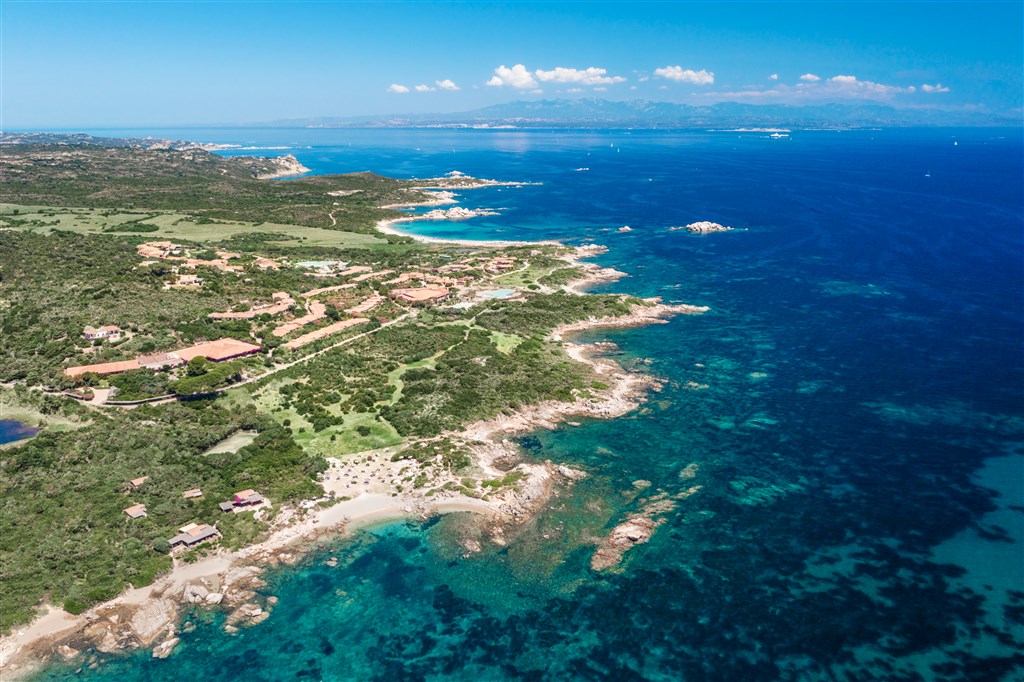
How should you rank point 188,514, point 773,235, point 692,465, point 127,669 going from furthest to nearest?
point 773,235 → point 692,465 → point 188,514 → point 127,669

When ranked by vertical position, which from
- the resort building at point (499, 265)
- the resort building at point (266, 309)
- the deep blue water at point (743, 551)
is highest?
the resort building at point (499, 265)

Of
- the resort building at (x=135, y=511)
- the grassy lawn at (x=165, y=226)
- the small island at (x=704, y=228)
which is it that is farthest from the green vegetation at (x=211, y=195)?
the resort building at (x=135, y=511)

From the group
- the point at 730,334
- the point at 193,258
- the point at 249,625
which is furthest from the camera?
the point at 193,258

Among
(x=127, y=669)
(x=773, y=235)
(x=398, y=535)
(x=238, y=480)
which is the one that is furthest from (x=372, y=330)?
(x=773, y=235)

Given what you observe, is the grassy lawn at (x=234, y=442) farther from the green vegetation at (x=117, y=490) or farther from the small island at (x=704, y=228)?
the small island at (x=704, y=228)

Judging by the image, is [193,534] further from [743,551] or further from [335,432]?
[743,551]

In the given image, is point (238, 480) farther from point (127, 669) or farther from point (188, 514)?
point (127, 669)

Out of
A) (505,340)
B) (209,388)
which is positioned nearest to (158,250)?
(209,388)
